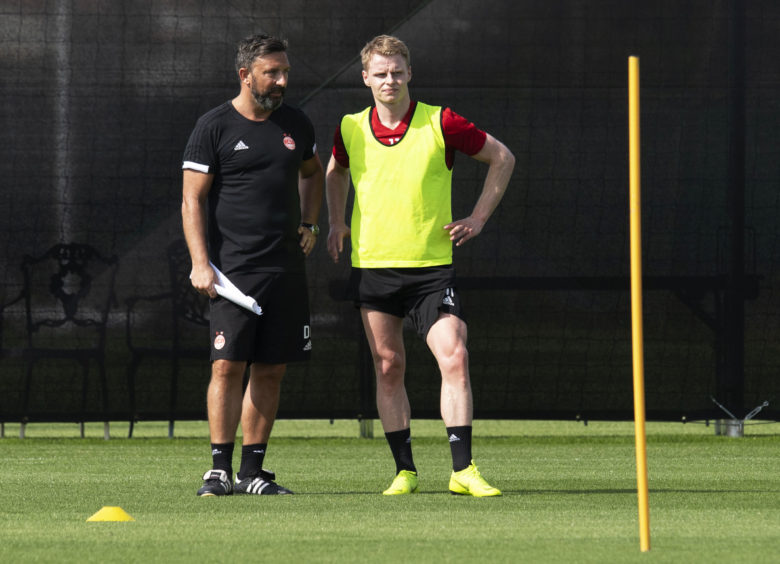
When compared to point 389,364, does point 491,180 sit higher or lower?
higher

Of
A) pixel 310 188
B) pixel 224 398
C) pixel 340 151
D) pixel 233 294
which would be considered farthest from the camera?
pixel 310 188

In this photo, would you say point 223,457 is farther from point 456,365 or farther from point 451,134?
point 451,134

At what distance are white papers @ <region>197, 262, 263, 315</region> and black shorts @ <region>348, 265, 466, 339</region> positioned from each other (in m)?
0.42

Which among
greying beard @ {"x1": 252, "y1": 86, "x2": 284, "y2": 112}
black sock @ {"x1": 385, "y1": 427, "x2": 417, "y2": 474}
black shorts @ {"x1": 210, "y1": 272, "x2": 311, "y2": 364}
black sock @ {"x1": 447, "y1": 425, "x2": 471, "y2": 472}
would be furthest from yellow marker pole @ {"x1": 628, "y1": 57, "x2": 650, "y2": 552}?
black shorts @ {"x1": 210, "y1": 272, "x2": 311, "y2": 364}

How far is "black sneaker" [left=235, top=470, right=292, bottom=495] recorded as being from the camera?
553cm

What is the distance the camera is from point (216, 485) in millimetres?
5461

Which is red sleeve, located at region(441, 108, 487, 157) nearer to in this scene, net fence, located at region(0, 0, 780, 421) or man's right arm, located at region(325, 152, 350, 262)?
man's right arm, located at region(325, 152, 350, 262)

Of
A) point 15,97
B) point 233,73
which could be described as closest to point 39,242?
point 15,97

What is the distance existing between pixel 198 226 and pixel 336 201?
0.61 meters

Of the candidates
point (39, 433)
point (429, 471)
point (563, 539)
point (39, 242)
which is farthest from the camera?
point (39, 433)

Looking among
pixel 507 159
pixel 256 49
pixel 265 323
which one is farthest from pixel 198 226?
pixel 507 159

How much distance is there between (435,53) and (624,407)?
2234mm

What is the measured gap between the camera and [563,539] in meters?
4.12

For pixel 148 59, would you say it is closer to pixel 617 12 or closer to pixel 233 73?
pixel 233 73
